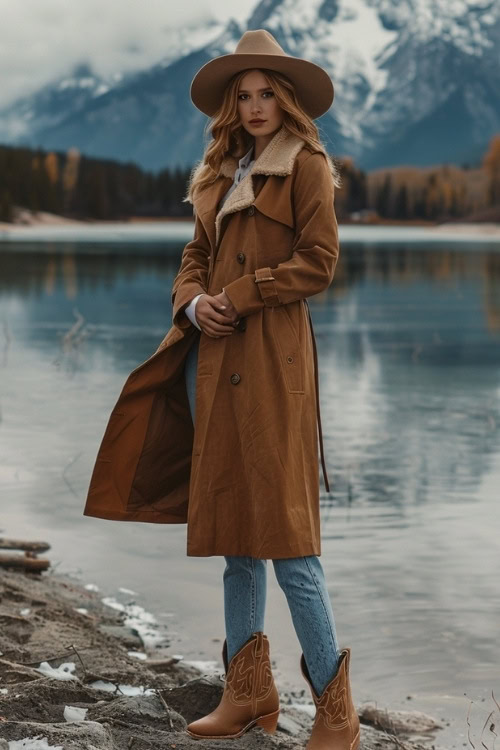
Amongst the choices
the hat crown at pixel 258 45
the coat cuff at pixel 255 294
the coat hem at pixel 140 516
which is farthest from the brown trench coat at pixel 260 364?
the hat crown at pixel 258 45

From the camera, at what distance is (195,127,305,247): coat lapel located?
321 cm

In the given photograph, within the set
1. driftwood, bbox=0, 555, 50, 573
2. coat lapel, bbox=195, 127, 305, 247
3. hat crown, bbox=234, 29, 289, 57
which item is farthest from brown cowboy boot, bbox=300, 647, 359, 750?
driftwood, bbox=0, 555, 50, 573

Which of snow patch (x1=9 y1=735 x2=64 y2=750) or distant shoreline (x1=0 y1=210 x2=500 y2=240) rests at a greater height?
distant shoreline (x1=0 y1=210 x2=500 y2=240)

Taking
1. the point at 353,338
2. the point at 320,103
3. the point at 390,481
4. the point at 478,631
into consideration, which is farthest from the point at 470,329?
the point at 320,103

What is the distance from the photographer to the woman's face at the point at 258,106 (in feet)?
10.8

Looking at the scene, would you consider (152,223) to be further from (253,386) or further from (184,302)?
(253,386)

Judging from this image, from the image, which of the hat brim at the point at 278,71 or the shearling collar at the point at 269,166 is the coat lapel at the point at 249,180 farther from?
the hat brim at the point at 278,71

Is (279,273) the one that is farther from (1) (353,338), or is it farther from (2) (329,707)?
(1) (353,338)

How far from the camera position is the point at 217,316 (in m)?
3.17

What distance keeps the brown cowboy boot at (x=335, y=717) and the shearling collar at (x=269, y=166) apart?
129 cm

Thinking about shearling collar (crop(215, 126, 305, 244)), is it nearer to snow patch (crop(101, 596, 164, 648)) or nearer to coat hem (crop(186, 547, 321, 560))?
coat hem (crop(186, 547, 321, 560))

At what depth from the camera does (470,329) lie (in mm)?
21078

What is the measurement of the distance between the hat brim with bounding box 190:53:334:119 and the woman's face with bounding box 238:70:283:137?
39 mm

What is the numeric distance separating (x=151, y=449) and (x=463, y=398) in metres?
9.63
